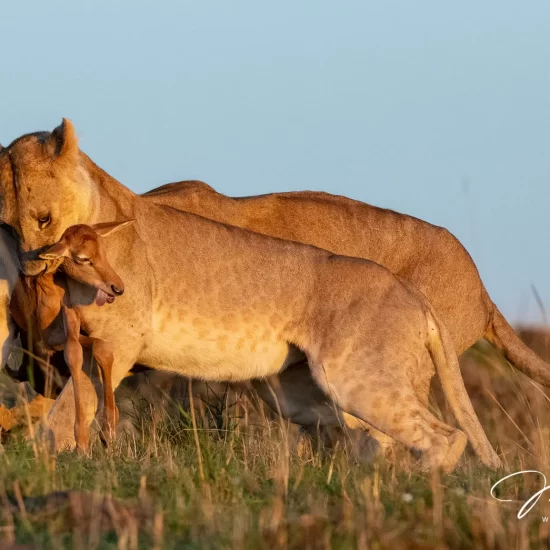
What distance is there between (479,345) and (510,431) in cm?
89

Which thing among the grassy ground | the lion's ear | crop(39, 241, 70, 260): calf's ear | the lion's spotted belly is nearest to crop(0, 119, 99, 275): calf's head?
the lion's ear

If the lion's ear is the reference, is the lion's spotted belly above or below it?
below

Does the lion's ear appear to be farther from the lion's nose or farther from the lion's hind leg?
the lion's hind leg

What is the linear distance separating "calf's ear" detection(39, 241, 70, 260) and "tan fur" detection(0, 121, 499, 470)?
1.08ft

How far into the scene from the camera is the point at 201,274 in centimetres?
730

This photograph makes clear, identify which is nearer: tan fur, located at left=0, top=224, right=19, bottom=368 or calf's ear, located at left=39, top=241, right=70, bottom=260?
calf's ear, located at left=39, top=241, right=70, bottom=260

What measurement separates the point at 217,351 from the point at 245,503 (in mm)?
2571

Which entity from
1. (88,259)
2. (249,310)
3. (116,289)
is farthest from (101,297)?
(249,310)

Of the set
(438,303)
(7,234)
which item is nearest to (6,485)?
(7,234)

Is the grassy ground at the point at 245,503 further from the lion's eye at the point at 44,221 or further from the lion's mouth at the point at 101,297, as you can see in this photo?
the lion's eye at the point at 44,221

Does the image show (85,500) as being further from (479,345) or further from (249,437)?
(479,345)

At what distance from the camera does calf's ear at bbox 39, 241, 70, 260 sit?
20.3ft

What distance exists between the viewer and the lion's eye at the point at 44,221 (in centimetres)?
648

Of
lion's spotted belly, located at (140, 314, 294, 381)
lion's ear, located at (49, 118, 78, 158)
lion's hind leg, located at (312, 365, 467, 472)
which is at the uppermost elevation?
lion's ear, located at (49, 118, 78, 158)
